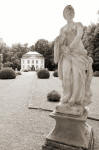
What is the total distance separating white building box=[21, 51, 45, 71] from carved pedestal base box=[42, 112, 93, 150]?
2295 inches

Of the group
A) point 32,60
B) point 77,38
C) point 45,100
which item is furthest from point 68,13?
point 32,60

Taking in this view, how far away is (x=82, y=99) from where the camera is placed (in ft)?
12.8

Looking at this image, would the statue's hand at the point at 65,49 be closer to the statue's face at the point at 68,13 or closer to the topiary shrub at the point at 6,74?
the statue's face at the point at 68,13

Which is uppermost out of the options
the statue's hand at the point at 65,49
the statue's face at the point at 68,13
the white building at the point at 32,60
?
the white building at the point at 32,60

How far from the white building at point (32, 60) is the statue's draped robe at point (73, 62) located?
191 feet

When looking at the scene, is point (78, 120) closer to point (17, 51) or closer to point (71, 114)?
point (71, 114)

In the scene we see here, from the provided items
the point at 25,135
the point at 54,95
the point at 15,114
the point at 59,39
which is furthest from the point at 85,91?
the point at 54,95

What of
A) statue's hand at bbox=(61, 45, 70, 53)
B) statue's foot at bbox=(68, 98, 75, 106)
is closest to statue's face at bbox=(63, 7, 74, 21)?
statue's hand at bbox=(61, 45, 70, 53)

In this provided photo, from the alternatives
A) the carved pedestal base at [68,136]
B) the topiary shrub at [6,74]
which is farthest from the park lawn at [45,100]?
the topiary shrub at [6,74]

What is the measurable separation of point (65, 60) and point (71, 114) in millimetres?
1169

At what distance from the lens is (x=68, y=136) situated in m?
3.98

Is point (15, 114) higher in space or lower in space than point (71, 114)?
lower

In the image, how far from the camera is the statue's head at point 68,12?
3809mm

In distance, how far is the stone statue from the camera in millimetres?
3791
